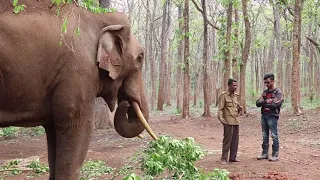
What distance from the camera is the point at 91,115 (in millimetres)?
4477

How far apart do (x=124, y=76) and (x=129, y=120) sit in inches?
24.9

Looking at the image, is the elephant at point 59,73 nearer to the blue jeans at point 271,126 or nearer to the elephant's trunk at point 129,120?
the elephant's trunk at point 129,120

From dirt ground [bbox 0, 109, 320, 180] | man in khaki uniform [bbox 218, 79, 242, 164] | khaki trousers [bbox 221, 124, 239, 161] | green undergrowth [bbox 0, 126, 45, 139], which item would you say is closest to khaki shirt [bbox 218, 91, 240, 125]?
man in khaki uniform [bbox 218, 79, 242, 164]

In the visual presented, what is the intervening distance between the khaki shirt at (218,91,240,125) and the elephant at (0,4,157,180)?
149 inches

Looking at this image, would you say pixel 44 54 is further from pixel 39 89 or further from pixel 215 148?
pixel 215 148

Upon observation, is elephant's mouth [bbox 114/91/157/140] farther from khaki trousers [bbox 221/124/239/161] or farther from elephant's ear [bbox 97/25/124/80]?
khaki trousers [bbox 221/124/239/161]

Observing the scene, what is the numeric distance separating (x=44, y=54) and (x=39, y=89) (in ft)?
1.13

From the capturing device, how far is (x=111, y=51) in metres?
4.62

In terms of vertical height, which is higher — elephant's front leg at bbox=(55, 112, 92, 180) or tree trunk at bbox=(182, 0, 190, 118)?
tree trunk at bbox=(182, 0, 190, 118)

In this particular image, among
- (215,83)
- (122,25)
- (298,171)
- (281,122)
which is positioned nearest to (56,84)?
(122,25)

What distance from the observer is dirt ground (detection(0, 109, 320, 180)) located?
298 inches

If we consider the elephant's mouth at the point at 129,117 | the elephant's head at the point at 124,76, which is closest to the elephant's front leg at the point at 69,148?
the elephant's head at the point at 124,76

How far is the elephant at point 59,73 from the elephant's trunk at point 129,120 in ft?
1.32

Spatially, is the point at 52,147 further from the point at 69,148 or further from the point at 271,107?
the point at 271,107
